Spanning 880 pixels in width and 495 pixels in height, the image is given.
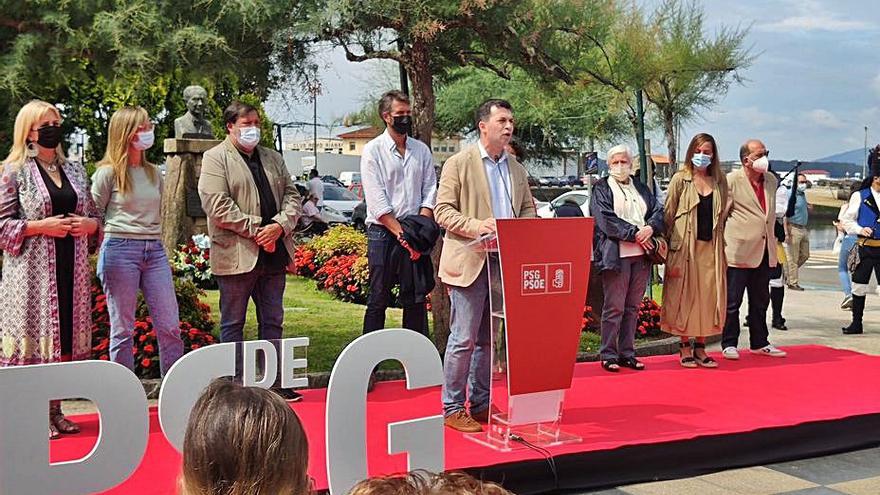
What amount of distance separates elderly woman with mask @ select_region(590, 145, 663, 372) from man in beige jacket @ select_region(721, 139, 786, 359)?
2.96 feet

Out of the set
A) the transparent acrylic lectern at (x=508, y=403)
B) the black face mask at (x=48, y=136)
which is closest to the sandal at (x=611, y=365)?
the transparent acrylic lectern at (x=508, y=403)

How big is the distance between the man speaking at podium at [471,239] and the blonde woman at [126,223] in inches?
67.9

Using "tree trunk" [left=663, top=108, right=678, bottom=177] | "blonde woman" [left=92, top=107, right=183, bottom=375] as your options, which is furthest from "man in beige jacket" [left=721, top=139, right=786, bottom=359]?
"tree trunk" [left=663, top=108, right=678, bottom=177]

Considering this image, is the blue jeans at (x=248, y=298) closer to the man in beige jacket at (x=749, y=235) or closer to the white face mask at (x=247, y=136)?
the white face mask at (x=247, y=136)

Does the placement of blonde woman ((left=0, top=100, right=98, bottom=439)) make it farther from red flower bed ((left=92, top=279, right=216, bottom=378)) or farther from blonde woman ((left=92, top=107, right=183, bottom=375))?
red flower bed ((left=92, top=279, right=216, bottom=378))

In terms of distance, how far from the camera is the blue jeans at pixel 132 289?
573cm

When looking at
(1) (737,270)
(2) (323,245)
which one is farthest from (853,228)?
(2) (323,245)

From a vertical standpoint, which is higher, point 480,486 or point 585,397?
point 480,486

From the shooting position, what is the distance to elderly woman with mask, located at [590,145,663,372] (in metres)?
7.26

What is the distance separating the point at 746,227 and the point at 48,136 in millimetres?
5313

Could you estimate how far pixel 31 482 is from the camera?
3.42 metres

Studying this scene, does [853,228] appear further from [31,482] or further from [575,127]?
[575,127]

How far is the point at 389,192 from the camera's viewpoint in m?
6.31

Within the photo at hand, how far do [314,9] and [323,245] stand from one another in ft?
23.4
